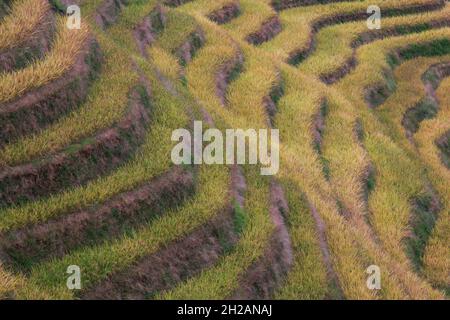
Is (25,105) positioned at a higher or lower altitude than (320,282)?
higher

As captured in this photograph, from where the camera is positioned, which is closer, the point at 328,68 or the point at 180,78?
the point at 180,78

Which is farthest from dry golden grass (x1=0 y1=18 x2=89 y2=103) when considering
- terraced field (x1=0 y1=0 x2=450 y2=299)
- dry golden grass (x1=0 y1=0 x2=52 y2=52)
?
dry golden grass (x1=0 y1=0 x2=52 y2=52)

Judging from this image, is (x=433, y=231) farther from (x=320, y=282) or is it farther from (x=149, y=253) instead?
(x=149, y=253)

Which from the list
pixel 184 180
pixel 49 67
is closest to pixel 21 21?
pixel 49 67

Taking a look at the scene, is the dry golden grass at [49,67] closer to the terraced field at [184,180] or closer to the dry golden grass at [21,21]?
the terraced field at [184,180]

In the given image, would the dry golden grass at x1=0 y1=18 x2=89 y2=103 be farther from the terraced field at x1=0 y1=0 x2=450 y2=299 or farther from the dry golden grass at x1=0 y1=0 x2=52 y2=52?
the dry golden grass at x1=0 y1=0 x2=52 y2=52

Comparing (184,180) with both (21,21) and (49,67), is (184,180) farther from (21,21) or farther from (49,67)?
(21,21)
